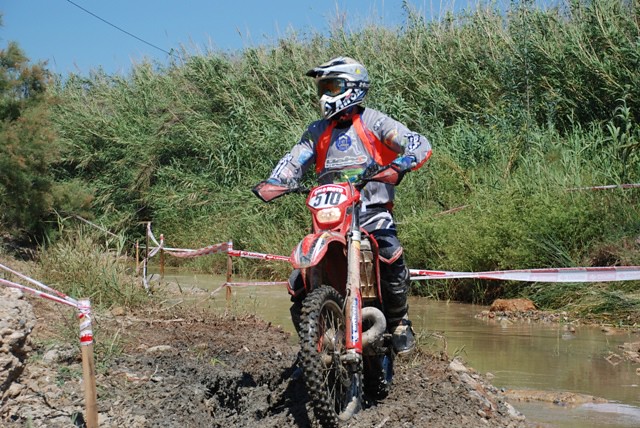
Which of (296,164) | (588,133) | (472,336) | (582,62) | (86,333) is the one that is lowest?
(472,336)

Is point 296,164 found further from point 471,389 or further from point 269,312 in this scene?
point 269,312

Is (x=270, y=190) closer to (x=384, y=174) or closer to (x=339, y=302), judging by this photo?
(x=384, y=174)

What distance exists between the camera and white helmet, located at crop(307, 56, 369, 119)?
5719 mm

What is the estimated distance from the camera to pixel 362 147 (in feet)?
18.9

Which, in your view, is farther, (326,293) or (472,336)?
(472,336)

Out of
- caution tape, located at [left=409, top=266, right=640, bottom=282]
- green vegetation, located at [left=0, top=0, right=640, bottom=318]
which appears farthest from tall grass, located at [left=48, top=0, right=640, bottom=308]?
caution tape, located at [left=409, top=266, right=640, bottom=282]

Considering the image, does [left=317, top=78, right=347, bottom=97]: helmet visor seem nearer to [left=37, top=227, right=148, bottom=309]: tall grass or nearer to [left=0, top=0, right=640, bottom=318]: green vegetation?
[left=37, top=227, right=148, bottom=309]: tall grass

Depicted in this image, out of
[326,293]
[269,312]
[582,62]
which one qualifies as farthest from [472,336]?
[582,62]

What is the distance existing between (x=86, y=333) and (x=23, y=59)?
9925 mm

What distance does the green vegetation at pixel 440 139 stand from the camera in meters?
11.5

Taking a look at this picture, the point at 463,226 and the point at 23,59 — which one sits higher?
the point at 23,59

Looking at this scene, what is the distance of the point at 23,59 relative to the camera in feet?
44.8

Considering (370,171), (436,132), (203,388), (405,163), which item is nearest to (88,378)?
(203,388)

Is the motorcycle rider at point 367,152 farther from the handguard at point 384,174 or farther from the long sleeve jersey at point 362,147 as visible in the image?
the handguard at point 384,174
